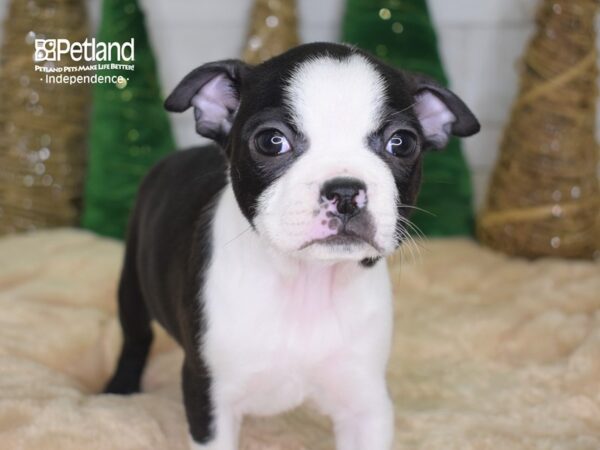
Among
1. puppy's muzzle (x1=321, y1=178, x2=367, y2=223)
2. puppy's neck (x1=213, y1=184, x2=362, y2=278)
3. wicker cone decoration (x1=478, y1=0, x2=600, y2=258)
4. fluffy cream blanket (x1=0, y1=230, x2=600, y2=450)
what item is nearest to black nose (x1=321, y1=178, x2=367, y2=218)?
puppy's muzzle (x1=321, y1=178, x2=367, y2=223)

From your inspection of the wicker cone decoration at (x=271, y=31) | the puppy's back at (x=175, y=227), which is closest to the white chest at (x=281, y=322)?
the puppy's back at (x=175, y=227)

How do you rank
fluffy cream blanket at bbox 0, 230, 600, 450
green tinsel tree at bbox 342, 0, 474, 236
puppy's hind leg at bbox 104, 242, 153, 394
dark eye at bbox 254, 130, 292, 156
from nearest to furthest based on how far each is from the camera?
dark eye at bbox 254, 130, 292, 156, fluffy cream blanket at bbox 0, 230, 600, 450, puppy's hind leg at bbox 104, 242, 153, 394, green tinsel tree at bbox 342, 0, 474, 236

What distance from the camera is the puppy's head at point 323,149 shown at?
1.61 m

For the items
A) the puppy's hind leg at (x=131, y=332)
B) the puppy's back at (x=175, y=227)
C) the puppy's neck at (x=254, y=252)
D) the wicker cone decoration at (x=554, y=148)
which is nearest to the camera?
the puppy's neck at (x=254, y=252)

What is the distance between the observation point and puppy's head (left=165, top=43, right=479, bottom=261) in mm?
1611

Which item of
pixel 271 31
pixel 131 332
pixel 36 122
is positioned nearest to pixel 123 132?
pixel 36 122

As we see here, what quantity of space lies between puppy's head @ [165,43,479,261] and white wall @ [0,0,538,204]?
2.34 meters

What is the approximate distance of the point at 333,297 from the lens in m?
1.95

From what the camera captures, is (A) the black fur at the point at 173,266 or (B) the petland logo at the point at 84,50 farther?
(B) the petland logo at the point at 84,50

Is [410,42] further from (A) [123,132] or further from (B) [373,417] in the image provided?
(B) [373,417]

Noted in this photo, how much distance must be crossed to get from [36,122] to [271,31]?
1232mm

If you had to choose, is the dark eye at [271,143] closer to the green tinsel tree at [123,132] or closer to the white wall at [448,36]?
the green tinsel tree at [123,132]

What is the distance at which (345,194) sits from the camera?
1.57 metres

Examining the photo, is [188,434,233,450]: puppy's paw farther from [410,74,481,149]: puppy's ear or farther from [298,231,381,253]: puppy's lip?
[410,74,481,149]: puppy's ear
